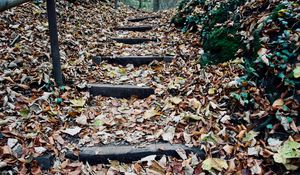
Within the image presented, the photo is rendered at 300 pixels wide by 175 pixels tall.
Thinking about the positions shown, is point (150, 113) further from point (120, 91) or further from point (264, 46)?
point (264, 46)

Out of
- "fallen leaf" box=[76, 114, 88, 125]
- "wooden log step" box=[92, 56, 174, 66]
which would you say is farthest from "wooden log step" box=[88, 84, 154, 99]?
"wooden log step" box=[92, 56, 174, 66]

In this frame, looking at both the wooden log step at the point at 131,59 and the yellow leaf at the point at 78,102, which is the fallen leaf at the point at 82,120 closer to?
the yellow leaf at the point at 78,102

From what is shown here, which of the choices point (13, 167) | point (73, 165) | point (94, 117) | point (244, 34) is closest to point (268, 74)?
point (244, 34)

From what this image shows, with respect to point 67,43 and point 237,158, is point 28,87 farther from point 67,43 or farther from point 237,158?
point 237,158

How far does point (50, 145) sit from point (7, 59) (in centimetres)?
155

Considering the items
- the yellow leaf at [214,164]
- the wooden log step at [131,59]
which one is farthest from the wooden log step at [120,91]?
the yellow leaf at [214,164]

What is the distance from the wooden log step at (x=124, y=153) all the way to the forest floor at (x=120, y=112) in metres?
0.05

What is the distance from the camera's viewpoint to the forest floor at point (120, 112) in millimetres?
2443

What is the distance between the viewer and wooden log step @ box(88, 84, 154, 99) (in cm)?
356

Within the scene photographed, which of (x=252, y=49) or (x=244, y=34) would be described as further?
(x=244, y=34)

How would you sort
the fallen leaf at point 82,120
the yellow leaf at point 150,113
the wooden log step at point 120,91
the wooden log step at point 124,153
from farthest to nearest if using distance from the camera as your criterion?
the wooden log step at point 120,91
the yellow leaf at point 150,113
the fallen leaf at point 82,120
the wooden log step at point 124,153

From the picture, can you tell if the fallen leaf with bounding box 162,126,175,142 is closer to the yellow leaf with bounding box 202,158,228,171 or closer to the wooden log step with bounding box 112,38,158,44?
the yellow leaf with bounding box 202,158,228,171

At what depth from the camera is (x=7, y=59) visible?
3.51 m

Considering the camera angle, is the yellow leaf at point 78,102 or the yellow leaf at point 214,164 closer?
the yellow leaf at point 214,164
